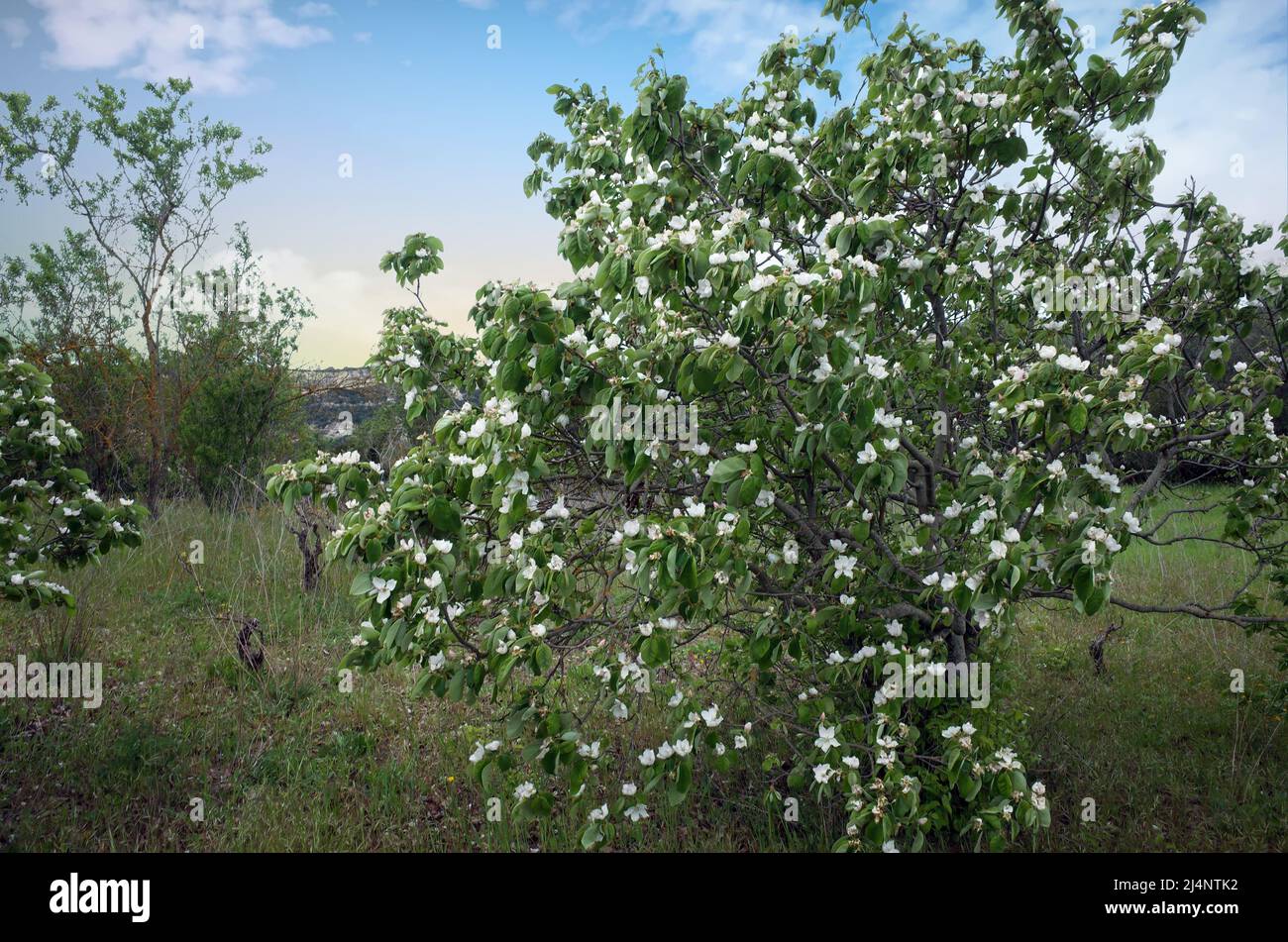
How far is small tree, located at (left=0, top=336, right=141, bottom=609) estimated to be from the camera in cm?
479

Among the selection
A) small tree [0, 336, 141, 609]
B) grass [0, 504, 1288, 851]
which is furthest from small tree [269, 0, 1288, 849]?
small tree [0, 336, 141, 609]

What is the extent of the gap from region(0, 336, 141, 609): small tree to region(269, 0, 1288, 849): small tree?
2.25 meters

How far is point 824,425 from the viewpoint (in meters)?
2.97

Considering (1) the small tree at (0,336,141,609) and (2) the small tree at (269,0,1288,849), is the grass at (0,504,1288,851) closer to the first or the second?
(2) the small tree at (269,0,1288,849)

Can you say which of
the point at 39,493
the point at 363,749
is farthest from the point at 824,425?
the point at 39,493

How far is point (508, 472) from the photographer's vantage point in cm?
301

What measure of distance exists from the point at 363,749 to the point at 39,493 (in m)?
2.56

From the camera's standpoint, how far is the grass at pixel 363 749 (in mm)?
4441

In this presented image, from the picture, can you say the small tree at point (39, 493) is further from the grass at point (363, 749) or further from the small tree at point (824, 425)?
the small tree at point (824, 425)

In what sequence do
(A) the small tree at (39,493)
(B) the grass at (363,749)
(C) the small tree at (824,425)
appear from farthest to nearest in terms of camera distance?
(A) the small tree at (39,493) < (B) the grass at (363,749) < (C) the small tree at (824,425)

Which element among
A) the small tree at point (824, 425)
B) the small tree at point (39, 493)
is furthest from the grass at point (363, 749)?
the small tree at point (39, 493)

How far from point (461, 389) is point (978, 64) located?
3.31m

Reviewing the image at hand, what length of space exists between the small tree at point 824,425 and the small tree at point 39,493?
225 centimetres
